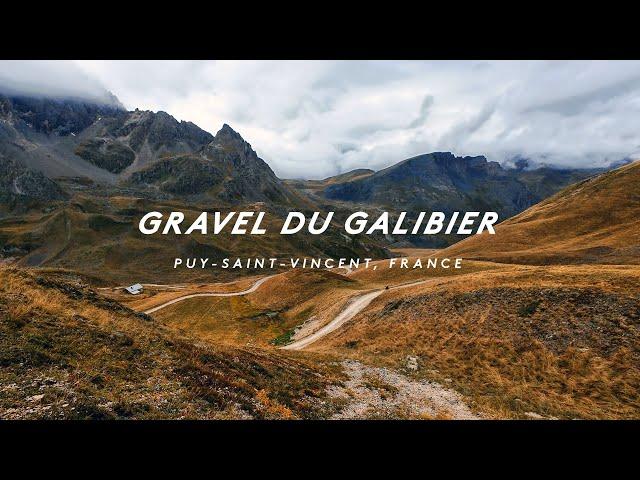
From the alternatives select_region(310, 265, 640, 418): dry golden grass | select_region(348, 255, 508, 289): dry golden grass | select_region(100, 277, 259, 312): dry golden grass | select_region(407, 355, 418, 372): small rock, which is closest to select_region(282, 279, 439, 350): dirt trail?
select_region(310, 265, 640, 418): dry golden grass

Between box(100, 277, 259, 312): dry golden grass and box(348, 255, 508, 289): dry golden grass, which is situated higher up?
box(348, 255, 508, 289): dry golden grass

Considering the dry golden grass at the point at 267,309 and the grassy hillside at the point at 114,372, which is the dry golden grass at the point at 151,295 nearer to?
the dry golden grass at the point at 267,309

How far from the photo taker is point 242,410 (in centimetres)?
1486

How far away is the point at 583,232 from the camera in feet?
349

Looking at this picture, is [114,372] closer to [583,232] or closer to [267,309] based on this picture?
[267,309]

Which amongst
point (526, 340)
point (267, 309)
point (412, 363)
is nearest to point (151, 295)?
point (267, 309)

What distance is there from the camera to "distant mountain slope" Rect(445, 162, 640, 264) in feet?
263

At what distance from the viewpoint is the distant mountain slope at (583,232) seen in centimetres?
8025

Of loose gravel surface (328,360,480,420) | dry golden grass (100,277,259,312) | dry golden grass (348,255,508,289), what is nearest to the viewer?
loose gravel surface (328,360,480,420)

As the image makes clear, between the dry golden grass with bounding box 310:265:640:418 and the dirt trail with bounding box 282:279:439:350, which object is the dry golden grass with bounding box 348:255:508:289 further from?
the dry golden grass with bounding box 310:265:640:418

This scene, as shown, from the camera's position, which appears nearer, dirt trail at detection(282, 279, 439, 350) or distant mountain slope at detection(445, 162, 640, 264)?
dirt trail at detection(282, 279, 439, 350)

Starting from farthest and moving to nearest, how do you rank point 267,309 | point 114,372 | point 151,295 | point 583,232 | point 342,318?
point 151,295 < point 583,232 < point 267,309 < point 342,318 < point 114,372
